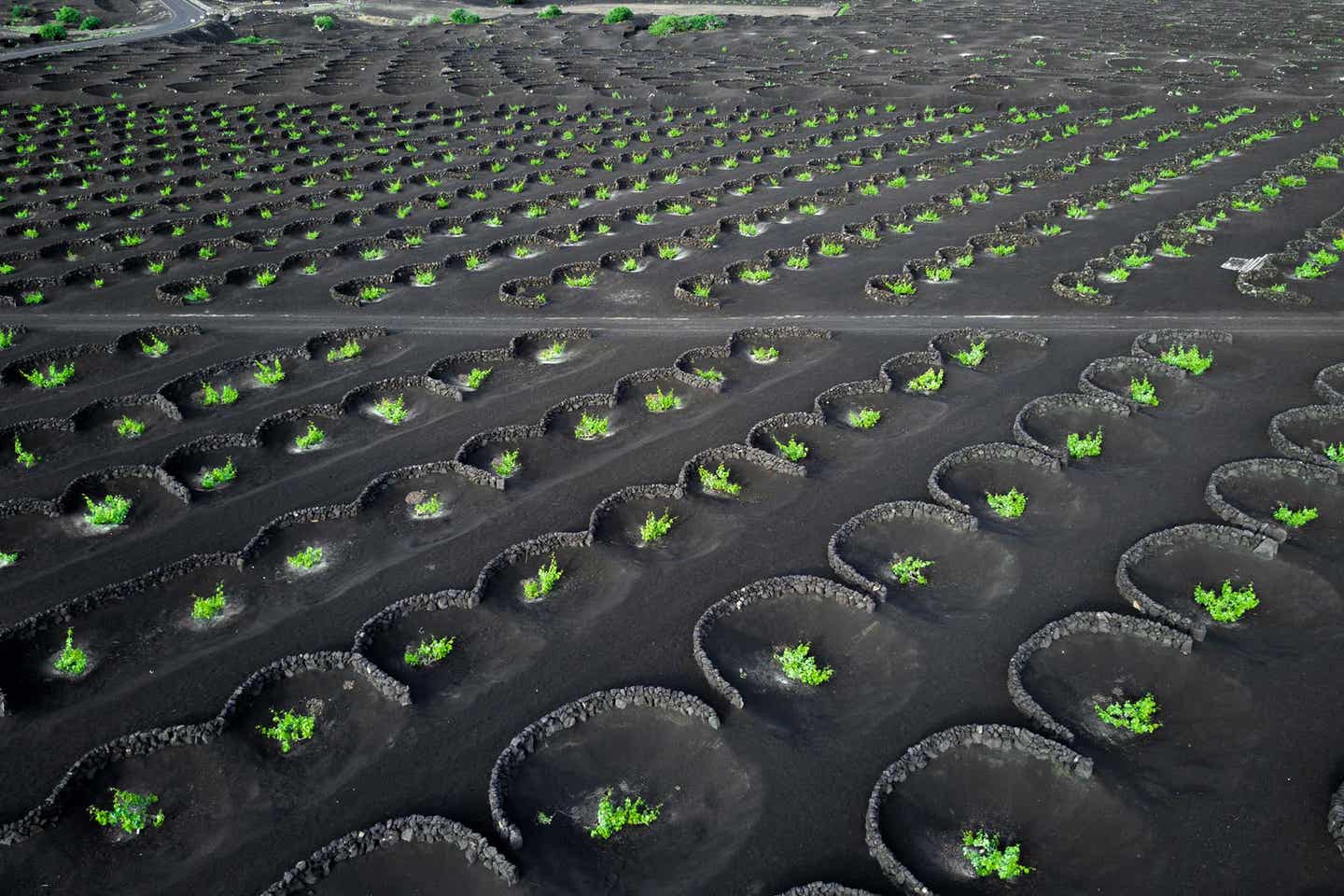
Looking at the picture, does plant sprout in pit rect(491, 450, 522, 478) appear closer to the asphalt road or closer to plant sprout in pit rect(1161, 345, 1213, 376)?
plant sprout in pit rect(1161, 345, 1213, 376)

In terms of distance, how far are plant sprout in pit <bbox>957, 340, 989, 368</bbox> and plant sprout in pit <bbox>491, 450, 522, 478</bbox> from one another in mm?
8388

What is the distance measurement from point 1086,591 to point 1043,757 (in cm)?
287

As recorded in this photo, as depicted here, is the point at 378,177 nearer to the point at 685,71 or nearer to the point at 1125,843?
the point at 685,71

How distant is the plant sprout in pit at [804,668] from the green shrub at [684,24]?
182 feet

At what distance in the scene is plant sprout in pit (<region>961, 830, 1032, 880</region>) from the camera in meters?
7.85

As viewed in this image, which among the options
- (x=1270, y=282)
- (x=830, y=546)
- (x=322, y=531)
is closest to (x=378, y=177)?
(x=322, y=531)

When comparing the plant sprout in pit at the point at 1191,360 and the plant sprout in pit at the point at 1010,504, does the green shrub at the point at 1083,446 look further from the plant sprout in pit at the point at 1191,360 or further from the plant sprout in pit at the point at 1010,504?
the plant sprout in pit at the point at 1191,360

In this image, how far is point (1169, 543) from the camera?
11.8 metres

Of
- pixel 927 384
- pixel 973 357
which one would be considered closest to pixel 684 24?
pixel 973 357

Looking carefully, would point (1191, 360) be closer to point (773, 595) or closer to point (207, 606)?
point (773, 595)

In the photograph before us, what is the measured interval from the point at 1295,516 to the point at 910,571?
5.41 m

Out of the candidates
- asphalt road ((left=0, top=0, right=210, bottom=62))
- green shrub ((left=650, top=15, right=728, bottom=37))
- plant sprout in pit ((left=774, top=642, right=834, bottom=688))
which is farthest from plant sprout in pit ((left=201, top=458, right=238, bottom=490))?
green shrub ((left=650, top=15, right=728, bottom=37))

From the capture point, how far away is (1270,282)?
61.9ft

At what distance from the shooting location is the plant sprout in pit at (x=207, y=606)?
11.0 meters
